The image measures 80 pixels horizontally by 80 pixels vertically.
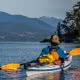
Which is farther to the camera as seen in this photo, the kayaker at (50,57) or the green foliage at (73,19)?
the green foliage at (73,19)

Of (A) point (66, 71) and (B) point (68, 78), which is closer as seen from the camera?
(B) point (68, 78)

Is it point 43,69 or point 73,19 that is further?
→ point 73,19

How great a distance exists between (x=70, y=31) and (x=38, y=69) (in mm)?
140667

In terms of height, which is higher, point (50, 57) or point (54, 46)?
point (54, 46)

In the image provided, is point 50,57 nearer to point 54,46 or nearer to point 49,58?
point 49,58

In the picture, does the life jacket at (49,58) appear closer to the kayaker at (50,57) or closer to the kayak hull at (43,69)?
the kayaker at (50,57)

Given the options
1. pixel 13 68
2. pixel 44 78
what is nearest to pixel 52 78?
pixel 44 78

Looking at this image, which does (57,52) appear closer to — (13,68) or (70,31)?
(13,68)

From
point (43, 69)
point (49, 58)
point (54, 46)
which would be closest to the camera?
point (43, 69)

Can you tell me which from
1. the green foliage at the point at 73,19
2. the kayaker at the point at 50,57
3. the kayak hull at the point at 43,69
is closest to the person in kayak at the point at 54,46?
the kayaker at the point at 50,57

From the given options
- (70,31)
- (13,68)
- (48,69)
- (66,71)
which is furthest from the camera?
(70,31)

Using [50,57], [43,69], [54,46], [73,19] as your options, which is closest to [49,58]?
[50,57]

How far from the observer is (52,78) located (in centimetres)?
2658

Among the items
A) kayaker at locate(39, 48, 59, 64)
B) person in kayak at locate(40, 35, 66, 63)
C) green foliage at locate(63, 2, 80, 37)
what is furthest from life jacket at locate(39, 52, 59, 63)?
green foliage at locate(63, 2, 80, 37)
